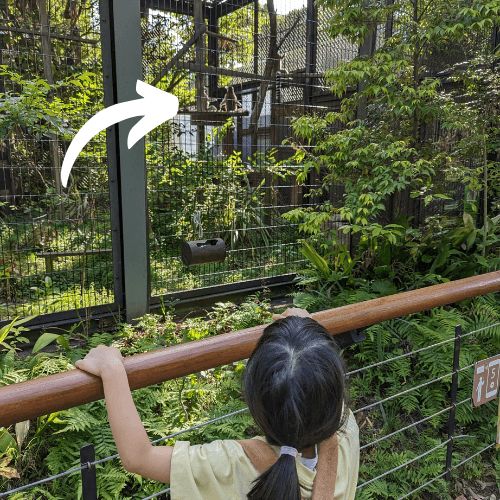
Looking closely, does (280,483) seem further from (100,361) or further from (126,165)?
(126,165)

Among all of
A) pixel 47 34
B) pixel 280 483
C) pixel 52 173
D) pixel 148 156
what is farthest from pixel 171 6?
pixel 280 483

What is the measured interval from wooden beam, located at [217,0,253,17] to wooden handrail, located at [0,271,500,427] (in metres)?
3.63

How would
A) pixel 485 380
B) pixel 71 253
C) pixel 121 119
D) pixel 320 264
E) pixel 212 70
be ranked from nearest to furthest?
pixel 485 380
pixel 121 119
pixel 71 253
pixel 320 264
pixel 212 70

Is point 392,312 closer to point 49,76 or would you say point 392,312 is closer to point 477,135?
point 477,135

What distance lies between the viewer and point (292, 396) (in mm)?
751

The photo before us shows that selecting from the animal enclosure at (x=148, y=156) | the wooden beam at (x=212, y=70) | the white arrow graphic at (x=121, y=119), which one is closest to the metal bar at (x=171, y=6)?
the animal enclosure at (x=148, y=156)

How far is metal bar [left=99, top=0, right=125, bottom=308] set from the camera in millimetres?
3202

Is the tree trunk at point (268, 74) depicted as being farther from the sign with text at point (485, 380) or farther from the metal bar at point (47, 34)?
the sign with text at point (485, 380)

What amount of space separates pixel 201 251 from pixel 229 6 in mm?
2280

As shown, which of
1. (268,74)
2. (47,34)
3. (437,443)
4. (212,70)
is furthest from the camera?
(268,74)

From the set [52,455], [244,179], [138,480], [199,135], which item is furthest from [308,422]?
[244,179]

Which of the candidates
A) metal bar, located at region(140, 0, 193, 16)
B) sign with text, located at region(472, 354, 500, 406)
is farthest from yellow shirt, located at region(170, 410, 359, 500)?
metal bar, located at region(140, 0, 193, 16)

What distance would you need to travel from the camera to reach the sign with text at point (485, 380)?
62.2 inches

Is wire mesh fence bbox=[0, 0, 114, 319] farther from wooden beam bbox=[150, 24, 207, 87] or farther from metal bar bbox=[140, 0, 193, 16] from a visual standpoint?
metal bar bbox=[140, 0, 193, 16]
